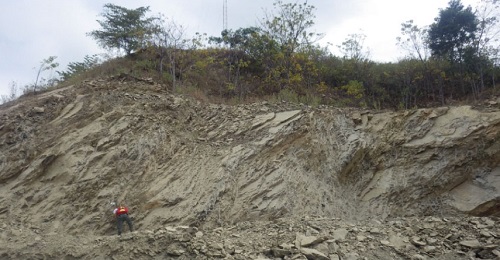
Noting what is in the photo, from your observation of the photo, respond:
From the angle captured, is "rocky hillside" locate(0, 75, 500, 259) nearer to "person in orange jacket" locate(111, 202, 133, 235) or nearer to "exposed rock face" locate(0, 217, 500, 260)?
"exposed rock face" locate(0, 217, 500, 260)

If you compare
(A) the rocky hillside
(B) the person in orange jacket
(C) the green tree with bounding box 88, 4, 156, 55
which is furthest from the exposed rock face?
(C) the green tree with bounding box 88, 4, 156, 55

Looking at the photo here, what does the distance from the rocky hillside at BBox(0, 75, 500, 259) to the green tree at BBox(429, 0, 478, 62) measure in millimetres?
7422

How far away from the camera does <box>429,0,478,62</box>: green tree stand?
53.4 ft

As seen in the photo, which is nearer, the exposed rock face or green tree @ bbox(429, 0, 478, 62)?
the exposed rock face

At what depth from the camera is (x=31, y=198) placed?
27.8ft

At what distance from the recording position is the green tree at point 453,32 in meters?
16.3

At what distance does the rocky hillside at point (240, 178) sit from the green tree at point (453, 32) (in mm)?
7422

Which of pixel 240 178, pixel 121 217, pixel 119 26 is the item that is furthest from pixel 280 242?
pixel 119 26

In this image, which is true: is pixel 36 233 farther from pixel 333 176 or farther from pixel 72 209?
pixel 333 176

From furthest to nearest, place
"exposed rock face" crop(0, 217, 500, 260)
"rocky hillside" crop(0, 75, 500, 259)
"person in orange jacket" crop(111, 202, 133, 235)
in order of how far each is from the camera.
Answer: "person in orange jacket" crop(111, 202, 133, 235), "rocky hillside" crop(0, 75, 500, 259), "exposed rock face" crop(0, 217, 500, 260)

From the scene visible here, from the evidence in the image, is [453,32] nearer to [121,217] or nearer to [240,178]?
[240,178]

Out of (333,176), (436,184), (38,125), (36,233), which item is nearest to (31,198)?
(36,233)

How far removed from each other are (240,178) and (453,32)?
42.6ft

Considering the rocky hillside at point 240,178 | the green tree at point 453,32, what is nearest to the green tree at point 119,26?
the rocky hillside at point 240,178
